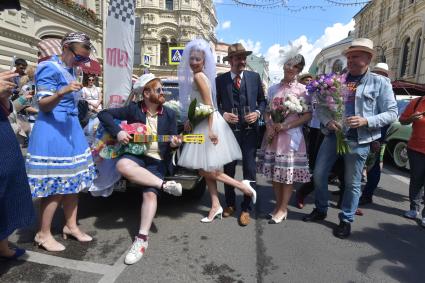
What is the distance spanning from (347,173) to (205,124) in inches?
67.3

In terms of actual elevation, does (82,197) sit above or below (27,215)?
below

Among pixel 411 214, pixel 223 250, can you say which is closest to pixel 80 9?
pixel 223 250

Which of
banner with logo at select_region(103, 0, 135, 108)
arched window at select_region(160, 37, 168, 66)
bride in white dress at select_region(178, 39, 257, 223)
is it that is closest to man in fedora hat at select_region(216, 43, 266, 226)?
bride in white dress at select_region(178, 39, 257, 223)

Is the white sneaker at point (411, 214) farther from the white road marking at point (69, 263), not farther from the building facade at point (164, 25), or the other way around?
the building facade at point (164, 25)

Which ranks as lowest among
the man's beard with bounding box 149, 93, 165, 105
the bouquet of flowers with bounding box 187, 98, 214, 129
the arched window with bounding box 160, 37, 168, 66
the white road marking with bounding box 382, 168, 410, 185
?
the white road marking with bounding box 382, 168, 410, 185

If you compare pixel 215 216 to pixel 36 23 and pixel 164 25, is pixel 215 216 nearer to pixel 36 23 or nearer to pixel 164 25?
pixel 36 23

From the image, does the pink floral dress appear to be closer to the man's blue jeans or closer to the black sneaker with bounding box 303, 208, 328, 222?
the man's blue jeans

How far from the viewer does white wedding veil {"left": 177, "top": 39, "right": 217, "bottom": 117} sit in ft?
11.6

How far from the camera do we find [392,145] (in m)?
7.98

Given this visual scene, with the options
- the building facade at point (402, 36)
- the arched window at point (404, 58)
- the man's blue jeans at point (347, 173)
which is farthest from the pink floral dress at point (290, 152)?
the arched window at point (404, 58)

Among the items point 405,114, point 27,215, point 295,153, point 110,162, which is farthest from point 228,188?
point 405,114

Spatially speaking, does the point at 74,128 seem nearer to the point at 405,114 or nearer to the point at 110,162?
the point at 110,162

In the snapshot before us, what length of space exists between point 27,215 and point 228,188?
229cm

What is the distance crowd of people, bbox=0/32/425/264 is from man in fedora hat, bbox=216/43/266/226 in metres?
0.01
